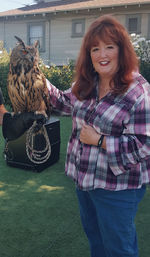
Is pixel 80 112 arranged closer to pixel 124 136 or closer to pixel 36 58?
pixel 124 136

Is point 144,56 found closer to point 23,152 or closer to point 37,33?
point 23,152

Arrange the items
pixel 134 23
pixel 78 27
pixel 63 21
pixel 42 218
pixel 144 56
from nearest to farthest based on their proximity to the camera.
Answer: pixel 42 218
pixel 144 56
pixel 134 23
pixel 78 27
pixel 63 21

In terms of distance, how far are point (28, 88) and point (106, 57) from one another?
52cm

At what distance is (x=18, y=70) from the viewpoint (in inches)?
64.6

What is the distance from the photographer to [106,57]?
1.40 metres

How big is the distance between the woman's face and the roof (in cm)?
1099

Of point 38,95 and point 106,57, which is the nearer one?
point 106,57

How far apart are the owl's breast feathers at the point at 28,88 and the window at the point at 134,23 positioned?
1121 centimetres

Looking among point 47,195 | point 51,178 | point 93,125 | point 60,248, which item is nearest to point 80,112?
point 93,125

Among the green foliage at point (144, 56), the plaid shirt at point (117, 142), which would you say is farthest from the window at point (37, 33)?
the plaid shirt at point (117, 142)

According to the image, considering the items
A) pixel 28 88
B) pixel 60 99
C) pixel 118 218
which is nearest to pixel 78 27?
pixel 60 99

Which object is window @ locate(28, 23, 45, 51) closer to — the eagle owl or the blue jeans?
the eagle owl

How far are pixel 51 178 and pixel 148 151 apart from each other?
293 cm

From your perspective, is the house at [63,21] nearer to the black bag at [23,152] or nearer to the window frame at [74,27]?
the window frame at [74,27]
